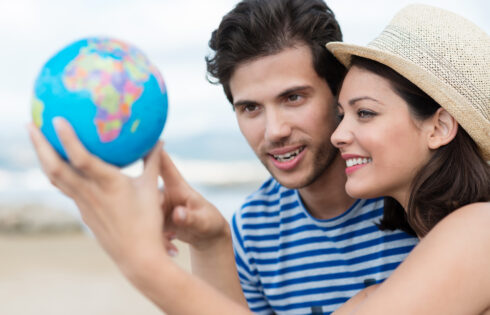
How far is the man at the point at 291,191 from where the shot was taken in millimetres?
3367

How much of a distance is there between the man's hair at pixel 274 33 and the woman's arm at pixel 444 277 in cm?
130

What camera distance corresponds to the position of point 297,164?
3.44 metres

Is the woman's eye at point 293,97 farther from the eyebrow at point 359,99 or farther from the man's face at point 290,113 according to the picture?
the eyebrow at point 359,99

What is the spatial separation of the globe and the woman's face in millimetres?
1026

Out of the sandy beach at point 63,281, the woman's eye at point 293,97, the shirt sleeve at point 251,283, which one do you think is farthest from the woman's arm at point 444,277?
the sandy beach at point 63,281

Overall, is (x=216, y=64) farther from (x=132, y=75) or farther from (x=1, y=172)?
(x=1, y=172)

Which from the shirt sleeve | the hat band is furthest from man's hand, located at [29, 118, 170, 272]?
the shirt sleeve

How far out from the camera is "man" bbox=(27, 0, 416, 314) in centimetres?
337

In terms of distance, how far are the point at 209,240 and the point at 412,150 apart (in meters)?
1.07

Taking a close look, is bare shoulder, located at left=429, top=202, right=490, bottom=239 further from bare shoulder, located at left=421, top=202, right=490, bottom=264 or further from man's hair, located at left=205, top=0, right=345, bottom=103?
man's hair, located at left=205, top=0, right=345, bottom=103

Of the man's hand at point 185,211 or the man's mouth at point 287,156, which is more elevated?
the man's hand at point 185,211

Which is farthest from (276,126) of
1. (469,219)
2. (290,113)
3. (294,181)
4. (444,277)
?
(444,277)

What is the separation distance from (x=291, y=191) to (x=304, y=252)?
0.44 meters

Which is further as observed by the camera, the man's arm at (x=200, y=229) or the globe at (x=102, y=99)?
the man's arm at (x=200, y=229)
